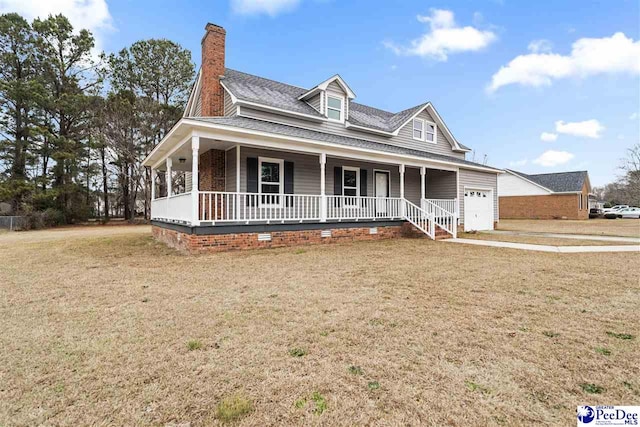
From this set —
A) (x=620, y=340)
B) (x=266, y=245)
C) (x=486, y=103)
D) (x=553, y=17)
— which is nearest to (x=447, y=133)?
(x=553, y=17)

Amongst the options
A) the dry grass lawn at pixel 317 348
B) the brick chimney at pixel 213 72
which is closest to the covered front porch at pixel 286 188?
the brick chimney at pixel 213 72

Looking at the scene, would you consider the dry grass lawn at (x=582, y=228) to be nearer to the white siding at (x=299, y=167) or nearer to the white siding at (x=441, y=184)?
Answer: the white siding at (x=441, y=184)

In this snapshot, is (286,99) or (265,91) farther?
(286,99)

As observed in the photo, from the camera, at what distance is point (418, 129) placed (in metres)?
17.5

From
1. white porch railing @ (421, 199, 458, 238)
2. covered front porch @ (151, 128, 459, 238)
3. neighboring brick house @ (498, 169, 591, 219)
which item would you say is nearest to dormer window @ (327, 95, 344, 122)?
covered front porch @ (151, 128, 459, 238)

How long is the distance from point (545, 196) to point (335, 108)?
90.3ft

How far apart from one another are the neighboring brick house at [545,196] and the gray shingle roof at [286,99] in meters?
20.9

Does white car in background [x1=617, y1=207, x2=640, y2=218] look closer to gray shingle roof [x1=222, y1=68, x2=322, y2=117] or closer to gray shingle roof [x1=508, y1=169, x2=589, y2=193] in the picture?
gray shingle roof [x1=508, y1=169, x2=589, y2=193]

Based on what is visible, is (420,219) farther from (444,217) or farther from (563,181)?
(563,181)

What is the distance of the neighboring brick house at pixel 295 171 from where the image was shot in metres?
9.56

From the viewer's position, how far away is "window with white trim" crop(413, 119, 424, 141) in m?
17.3

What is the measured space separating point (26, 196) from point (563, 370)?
102 ft

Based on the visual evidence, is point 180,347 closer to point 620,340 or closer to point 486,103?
point 620,340

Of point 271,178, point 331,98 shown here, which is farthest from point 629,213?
point 271,178
